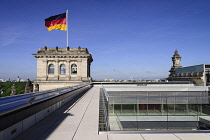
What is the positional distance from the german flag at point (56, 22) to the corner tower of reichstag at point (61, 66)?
5.22 meters

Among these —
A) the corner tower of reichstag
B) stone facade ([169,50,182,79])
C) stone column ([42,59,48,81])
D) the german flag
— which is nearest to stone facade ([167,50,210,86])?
stone facade ([169,50,182,79])

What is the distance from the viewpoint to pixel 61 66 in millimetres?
40375

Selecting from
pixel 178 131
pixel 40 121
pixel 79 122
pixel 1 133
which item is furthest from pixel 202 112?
pixel 1 133

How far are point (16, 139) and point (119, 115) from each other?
12.3 feet

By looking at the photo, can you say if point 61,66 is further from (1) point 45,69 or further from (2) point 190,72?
(2) point 190,72

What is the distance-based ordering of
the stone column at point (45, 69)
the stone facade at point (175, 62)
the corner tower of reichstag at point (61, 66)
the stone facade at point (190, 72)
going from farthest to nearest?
the stone facade at point (175, 62) → the stone column at point (45, 69) → the corner tower of reichstag at point (61, 66) → the stone facade at point (190, 72)

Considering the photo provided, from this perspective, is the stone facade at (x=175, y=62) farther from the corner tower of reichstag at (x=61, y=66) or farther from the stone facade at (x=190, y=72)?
the corner tower of reichstag at (x=61, y=66)

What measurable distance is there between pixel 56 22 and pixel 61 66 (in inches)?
384

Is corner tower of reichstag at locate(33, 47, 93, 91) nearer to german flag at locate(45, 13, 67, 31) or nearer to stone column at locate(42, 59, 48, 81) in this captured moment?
stone column at locate(42, 59, 48, 81)

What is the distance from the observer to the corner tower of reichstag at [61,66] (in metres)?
38.9

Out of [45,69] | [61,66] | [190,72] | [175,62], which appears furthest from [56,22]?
[175,62]

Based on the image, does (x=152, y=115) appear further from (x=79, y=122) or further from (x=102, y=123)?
(x=79, y=122)

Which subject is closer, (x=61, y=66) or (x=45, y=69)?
(x=45, y=69)

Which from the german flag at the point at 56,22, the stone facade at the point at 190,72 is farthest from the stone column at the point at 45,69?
the stone facade at the point at 190,72
